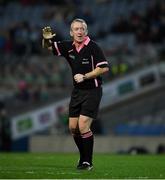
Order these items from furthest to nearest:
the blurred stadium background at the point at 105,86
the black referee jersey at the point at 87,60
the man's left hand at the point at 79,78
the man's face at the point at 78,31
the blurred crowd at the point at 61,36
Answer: the blurred crowd at the point at 61,36, the blurred stadium background at the point at 105,86, the black referee jersey at the point at 87,60, the man's face at the point at 78,31, the man's left hand at the point at 79,78

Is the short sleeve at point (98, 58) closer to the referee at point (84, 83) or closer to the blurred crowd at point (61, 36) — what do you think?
the referee at point (84, 83)

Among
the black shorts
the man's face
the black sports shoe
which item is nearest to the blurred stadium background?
the black shorts

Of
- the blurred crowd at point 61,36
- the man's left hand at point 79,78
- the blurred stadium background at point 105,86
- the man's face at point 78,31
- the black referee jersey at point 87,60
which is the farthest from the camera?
the blurred crowd at point 61,36

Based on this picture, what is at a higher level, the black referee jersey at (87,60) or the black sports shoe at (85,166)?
the black referee jersey at (87,60)

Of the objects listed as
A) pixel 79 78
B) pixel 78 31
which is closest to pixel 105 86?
pixel 78 31

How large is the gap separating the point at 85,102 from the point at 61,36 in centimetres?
1943

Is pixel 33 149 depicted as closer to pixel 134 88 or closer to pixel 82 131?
pixel 134 88

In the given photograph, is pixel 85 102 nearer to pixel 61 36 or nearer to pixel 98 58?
pixel 98 58

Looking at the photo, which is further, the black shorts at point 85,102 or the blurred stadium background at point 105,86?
the blurred stadium background at point 105,86

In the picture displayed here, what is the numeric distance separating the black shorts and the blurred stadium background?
1340 cm

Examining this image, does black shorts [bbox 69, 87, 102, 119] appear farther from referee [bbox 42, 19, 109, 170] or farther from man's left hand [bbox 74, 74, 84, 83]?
man's left hand [bbox 74, 74, 84, 83]

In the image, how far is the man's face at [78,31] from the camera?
13555 mm

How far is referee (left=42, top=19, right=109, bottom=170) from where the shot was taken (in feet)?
44.5

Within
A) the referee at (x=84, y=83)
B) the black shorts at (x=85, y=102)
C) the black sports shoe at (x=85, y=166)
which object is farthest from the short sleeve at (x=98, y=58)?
the black sports shoe at (x=85, y=166)
